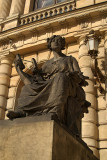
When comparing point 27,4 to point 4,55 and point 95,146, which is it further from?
point 95,146

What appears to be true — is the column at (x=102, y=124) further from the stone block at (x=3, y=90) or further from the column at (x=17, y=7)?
the column at (x=17, y=7)

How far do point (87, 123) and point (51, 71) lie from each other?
382cm

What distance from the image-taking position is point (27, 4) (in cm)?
1402

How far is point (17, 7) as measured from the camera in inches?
529

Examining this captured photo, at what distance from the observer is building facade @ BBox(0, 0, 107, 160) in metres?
8.06

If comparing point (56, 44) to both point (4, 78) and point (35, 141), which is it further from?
point (4, 78)

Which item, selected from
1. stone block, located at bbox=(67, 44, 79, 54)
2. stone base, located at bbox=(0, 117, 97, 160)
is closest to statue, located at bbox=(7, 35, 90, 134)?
stone base, located at bbox=(0, 117, 97, 160)

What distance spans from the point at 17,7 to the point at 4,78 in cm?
481

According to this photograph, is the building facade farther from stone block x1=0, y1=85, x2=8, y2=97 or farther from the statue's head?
the statue's head

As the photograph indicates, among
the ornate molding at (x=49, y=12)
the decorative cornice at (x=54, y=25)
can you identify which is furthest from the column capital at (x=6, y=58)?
the ornate molding at (x=49, y=12)

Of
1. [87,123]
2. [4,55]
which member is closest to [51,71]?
[87,123]

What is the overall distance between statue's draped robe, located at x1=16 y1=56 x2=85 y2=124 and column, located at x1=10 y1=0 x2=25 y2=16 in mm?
9814

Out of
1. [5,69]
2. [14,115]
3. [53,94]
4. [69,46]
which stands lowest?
[14,115]

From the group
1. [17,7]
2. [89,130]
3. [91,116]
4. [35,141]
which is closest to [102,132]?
[89,130]
